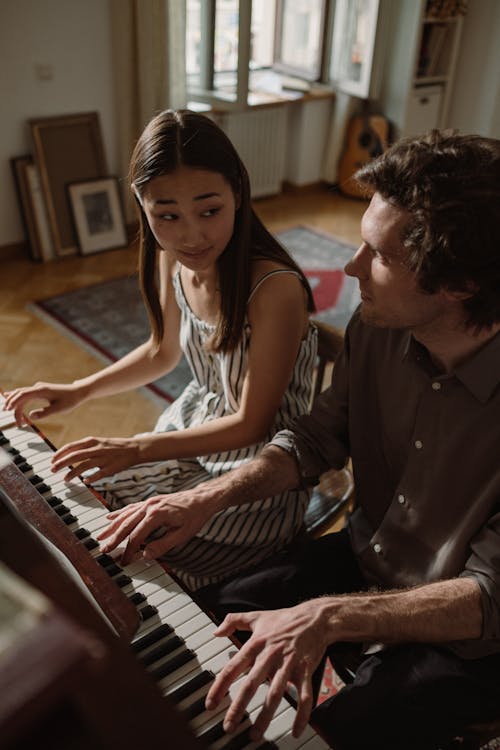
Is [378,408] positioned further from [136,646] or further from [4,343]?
[4,343]

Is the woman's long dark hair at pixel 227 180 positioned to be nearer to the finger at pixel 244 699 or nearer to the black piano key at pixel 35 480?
the black piano key at pixel 35 480

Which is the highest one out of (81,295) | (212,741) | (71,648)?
(71,648)

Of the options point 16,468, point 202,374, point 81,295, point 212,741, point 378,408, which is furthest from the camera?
point 81,295

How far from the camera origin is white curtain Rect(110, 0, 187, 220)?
14.1 ft

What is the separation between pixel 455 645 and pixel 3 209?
4.08 m

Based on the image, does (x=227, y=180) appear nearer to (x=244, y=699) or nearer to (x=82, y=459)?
(x=82, y=459)

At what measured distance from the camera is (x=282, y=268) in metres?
1.56

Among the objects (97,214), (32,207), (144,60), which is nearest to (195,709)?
(32,207)

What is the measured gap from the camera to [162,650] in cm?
99

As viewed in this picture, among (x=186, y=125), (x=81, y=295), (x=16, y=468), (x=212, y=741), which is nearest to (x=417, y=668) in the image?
(x=212, y=741)

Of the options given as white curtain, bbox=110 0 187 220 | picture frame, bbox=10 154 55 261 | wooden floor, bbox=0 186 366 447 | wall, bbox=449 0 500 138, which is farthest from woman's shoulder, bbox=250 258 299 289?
wall, bbox=449 0 500 138

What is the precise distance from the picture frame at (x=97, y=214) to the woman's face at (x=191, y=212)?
3.25 meters

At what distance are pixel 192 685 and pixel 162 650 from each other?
7 cm

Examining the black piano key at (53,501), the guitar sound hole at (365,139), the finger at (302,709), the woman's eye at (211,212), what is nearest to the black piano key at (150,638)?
the finger at (302,709)
